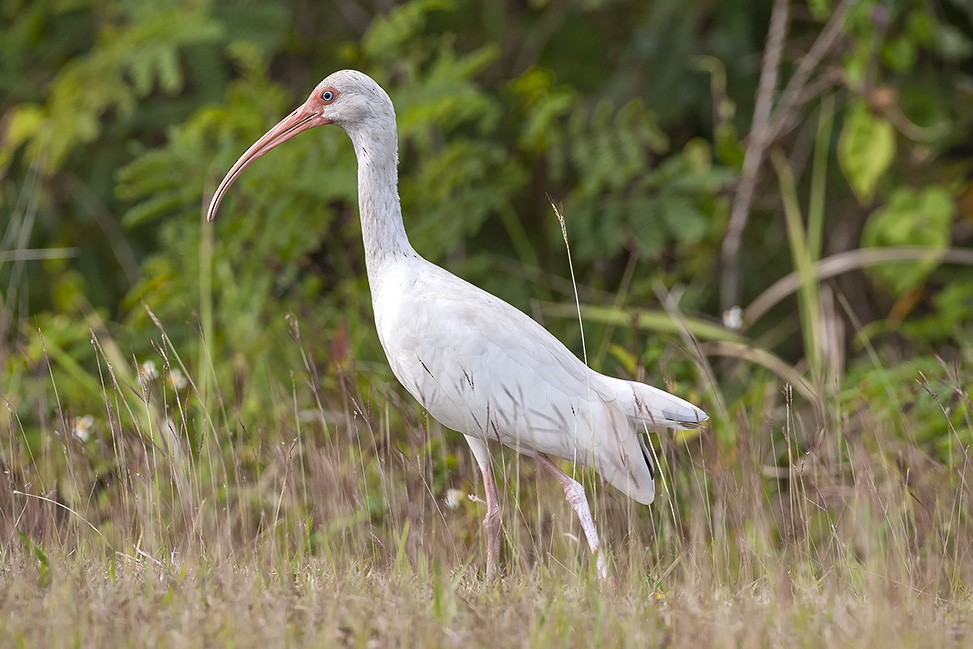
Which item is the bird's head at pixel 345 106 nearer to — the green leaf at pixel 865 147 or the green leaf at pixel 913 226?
the green leaf at pixel 865 147

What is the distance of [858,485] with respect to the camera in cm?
471

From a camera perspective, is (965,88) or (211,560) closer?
(211,560)

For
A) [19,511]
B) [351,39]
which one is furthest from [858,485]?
[351,39]

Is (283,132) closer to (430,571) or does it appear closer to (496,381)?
(496,381)

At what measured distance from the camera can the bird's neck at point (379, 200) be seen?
5738mm

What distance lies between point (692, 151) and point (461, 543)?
Result: 4135mm

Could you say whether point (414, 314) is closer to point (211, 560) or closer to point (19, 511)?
point (211, 560)

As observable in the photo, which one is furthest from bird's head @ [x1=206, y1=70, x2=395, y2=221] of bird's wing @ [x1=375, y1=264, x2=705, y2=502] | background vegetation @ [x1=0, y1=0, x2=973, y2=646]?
background vegetation @ [x1=0, y1=0, x2=973, y2=646]

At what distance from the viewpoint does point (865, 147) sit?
885cm

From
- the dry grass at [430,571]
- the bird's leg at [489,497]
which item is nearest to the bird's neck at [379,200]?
the dry grass at [430,571]

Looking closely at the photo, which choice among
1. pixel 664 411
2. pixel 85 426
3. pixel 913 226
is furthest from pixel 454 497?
pixel 913 226

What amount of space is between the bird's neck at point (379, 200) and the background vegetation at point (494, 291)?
2.11ft

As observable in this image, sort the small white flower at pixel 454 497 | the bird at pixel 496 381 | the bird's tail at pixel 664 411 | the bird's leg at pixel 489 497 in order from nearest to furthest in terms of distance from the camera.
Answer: the bird's tail at pixel 664 411, the bird at pixel 496 381, the bird's leg at pixel 489 497, the small white flower at pixel 454 497

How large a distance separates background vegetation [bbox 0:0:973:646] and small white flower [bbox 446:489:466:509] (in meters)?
0.10
